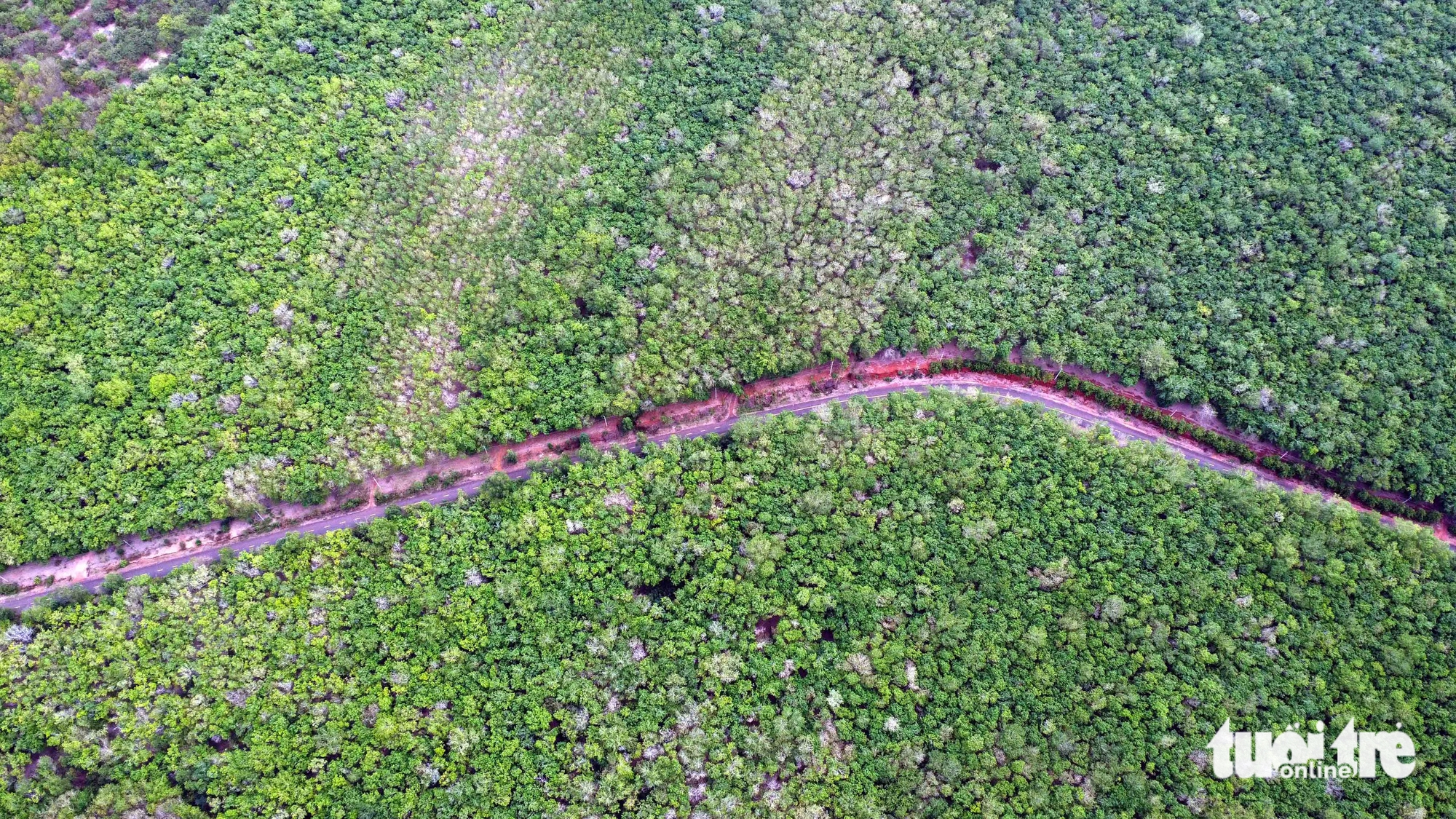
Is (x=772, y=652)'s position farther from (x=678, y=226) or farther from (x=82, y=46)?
(x=82, y=46)

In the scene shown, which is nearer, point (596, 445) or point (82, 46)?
point (596, 445)

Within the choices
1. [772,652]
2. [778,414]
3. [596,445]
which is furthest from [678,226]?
[772,652]

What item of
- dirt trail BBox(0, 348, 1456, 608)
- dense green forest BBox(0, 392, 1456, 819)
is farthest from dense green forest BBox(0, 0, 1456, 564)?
dense green forest BBox(0, 392, 1456, 819)

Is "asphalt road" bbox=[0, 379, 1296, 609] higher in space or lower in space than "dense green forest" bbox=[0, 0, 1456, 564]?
lower

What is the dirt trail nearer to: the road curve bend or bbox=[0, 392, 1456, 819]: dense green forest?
the road curve bend

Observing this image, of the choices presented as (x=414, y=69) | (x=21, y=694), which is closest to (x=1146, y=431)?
(x=414, y=69)
